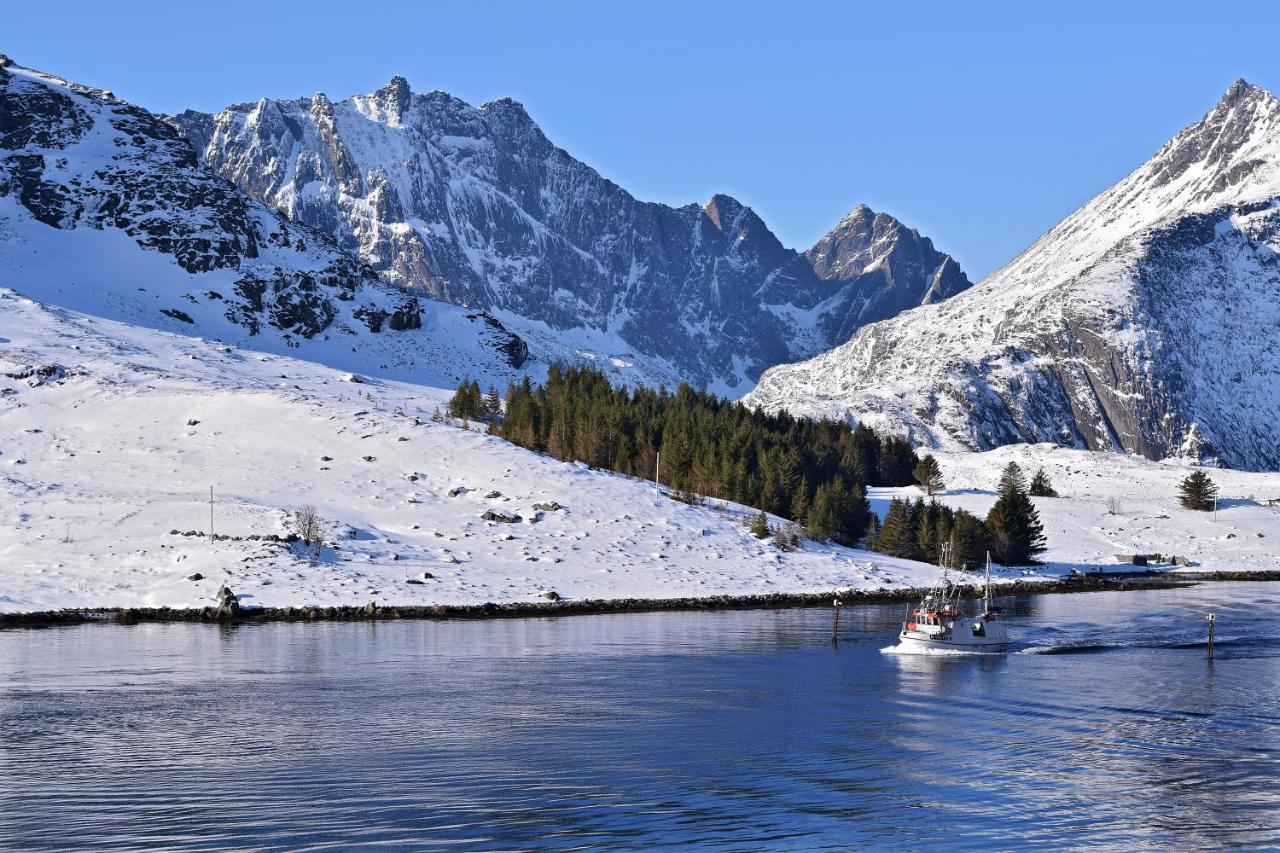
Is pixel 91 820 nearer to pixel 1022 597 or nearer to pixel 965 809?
pixel 965 809

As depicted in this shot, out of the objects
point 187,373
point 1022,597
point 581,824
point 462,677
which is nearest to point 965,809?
point 581,824

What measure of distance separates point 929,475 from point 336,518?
313 ft

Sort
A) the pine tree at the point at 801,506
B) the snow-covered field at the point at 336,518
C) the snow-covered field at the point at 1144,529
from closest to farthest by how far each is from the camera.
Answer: the snow-covered field at the point at 336,518, the pine tree at the point at 801,506, the snow-covered field at the point at 1144,529

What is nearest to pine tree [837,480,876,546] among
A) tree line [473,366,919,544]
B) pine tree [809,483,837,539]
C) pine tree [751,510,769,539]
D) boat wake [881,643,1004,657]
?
tree line [473,366,919,544]

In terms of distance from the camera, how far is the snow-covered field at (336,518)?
349 ft

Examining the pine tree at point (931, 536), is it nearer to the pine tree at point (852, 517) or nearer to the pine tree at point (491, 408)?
the pine tree at point (852, 517)

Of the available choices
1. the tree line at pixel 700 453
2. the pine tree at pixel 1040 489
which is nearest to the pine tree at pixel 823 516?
the tree line at pixel 700 453

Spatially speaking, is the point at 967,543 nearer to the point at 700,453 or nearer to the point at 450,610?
the point at 700,453

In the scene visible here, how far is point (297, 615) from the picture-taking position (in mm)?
98625

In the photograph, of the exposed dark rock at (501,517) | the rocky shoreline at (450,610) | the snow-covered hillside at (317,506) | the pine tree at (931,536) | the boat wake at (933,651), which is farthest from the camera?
the pine tree at (931,536)

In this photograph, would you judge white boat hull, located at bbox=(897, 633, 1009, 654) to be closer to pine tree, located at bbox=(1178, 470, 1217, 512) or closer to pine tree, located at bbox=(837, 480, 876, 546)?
pine tree, located at bbox=(837, 480, 876, 546)

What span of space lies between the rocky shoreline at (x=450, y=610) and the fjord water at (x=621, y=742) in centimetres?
674

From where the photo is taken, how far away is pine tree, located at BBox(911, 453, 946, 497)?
18955 cm

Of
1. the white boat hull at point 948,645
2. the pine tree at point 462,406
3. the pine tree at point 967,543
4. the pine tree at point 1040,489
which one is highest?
the pine tree at point 462,406
